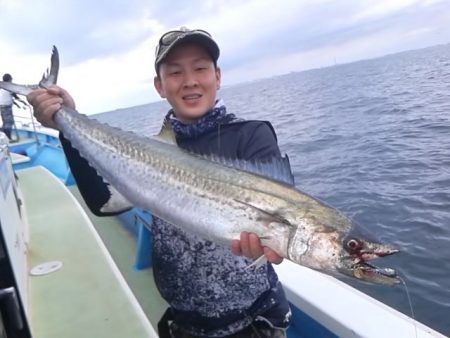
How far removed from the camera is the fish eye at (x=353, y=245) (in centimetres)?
162

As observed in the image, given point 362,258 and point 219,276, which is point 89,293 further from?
point 362,258

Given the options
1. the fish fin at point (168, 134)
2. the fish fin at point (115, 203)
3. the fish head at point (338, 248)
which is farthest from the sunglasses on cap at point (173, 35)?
the fish head at point (338, 248)

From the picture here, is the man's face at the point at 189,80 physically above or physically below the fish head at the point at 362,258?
above

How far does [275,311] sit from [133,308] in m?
0.96

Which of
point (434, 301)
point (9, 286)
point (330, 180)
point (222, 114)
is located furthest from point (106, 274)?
point (330, 180)

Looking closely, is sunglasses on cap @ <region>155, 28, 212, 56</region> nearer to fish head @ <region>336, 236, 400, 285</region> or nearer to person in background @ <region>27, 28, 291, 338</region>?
person in background @ <region>27, 28, 291, 338</region>

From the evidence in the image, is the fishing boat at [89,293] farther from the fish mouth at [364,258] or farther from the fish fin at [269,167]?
the fish fin at [269,167]

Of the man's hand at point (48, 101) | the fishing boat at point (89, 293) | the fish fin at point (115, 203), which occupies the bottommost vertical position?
the fishing boat at point (89, 293)

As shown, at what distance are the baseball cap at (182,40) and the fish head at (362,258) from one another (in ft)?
3.96

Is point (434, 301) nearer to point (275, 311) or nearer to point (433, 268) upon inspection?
point (433, 268)

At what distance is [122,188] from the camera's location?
2.30 meters

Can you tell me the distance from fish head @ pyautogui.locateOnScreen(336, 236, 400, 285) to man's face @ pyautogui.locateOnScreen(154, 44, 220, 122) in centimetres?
103

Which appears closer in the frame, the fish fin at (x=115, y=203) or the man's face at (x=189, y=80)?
the man's face at (x=189, y=80)

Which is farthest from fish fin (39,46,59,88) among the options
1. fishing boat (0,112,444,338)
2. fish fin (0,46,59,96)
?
fishing boat (0,112,444,338)
